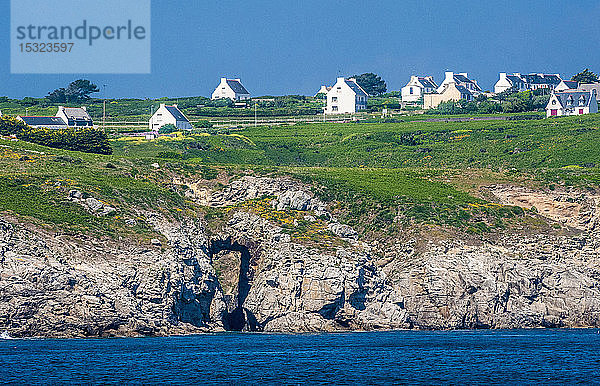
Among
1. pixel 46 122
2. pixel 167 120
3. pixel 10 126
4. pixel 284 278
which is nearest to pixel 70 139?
pixel 10 126

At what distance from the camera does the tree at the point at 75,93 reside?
18943 cm

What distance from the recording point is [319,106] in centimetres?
19388

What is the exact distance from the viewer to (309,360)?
199 feet

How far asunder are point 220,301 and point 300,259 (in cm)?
692

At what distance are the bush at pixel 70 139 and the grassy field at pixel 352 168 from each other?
621 centimetres

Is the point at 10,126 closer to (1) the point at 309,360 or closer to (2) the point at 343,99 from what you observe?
(1) the point at 309,360

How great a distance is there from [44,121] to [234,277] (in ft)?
217

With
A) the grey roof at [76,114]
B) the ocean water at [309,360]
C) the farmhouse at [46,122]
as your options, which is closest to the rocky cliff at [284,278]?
the ocean water at [309,360]

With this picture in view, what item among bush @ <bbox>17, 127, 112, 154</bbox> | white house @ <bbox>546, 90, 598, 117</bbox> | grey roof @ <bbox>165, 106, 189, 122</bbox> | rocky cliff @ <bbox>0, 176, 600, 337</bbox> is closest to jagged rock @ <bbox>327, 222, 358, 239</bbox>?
rocky cliff @ <bbox>0, 176, 600, 337</bbox>

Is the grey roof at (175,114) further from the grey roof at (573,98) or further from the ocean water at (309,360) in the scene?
the ocean water at (309,360)

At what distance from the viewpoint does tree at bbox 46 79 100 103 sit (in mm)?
189425

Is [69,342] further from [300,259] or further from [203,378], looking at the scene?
[300,259]

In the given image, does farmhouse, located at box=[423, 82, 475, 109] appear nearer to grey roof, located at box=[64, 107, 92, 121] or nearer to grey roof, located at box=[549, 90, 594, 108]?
grey roof, located at box=[549, 90, 594, 108]

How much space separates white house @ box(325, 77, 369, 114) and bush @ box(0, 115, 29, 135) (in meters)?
77.2
